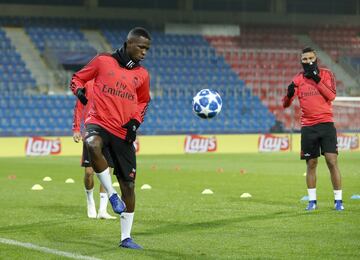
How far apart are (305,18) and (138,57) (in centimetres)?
4097

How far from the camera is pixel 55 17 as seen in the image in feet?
148

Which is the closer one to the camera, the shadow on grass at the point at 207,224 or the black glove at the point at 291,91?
the shadow on grass at the point at 207,224

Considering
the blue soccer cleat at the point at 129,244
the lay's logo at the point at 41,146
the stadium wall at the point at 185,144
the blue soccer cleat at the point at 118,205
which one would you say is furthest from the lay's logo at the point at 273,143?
the blue soccer cleat at the point at 118,205

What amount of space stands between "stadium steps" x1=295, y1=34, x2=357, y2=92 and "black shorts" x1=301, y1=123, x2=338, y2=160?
33.3 m

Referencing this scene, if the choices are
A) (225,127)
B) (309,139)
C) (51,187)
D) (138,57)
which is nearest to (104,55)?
(138,57)

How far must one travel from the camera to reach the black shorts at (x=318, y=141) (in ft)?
44.3

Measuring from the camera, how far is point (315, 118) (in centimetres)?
1359

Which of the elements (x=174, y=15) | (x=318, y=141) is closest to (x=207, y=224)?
(x=318, y=141)

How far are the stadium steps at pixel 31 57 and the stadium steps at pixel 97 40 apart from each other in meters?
2.82

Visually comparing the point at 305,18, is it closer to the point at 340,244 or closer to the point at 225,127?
the point at 225,127

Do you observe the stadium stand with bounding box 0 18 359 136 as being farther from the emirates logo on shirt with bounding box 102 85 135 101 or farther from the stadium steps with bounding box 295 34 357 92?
the emirates logo on shirt with bounding box 102 85 135 101

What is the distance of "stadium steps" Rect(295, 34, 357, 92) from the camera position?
154ft

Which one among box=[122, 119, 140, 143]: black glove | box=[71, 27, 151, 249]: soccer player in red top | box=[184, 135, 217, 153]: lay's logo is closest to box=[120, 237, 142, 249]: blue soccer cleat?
box=[71, 27, 151, 249]: soccer player in red top

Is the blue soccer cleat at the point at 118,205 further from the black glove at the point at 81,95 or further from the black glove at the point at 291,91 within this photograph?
the black glove at the point at 291,91
